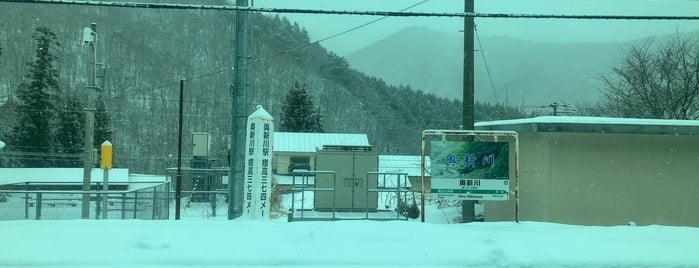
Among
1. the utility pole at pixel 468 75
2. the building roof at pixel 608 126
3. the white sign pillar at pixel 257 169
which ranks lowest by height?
the white sign pillar at pixel 257 169

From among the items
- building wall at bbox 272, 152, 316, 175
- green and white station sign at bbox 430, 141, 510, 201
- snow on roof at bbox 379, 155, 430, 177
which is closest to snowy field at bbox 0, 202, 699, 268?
green and white station sign at bbox 430, 141, 510, 201

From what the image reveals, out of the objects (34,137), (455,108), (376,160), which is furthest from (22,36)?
(376,160)

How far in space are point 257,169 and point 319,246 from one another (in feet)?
15.3

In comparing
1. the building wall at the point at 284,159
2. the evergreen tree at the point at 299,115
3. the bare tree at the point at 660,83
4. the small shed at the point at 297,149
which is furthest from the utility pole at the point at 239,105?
the evergreen tree at the point at 299,115

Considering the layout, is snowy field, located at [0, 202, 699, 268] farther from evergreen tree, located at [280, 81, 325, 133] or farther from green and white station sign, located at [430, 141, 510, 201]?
evergreen tree, located at [280, 81, 325, 133]

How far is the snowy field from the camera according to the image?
6977 mm

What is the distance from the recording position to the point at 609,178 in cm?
1391

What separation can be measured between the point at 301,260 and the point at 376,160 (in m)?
9.02

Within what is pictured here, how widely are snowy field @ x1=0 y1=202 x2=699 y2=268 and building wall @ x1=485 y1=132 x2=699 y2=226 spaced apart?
525 cm

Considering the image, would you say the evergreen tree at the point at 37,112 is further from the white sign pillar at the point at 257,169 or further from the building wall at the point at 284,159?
the white sign pillar at the point at 257,169

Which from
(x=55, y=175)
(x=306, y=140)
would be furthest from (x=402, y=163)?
(x=55, y=175)

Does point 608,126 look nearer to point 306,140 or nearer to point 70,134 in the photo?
point 306,140

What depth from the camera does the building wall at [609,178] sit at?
1373 cm

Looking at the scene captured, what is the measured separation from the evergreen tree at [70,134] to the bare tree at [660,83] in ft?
135
